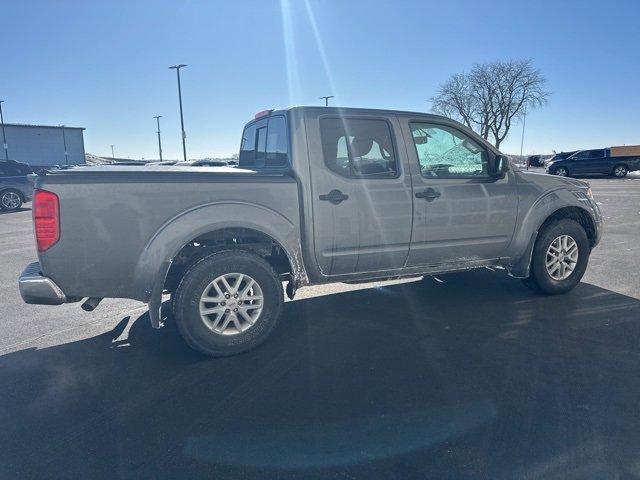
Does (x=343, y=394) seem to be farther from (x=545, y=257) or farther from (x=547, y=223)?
(x=547, y=223)

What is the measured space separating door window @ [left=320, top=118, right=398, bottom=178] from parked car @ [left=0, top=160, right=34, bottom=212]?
14.7m

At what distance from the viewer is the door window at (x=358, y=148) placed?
4.03 metres

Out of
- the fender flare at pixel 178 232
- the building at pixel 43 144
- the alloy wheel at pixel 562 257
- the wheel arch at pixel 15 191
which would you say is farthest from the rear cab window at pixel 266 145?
the building at pixel 43 144

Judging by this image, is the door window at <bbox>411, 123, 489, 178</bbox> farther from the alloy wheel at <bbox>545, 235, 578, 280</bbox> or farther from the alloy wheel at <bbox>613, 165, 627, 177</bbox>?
the alloy wheel at <bbox>613, 165, 627, 177</bbox>

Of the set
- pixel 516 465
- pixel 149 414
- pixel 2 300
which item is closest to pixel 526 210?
pixel 516 465

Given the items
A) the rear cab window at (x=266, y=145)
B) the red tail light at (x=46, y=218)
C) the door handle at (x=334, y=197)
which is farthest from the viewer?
the rear cab window at (x=266, y=145)

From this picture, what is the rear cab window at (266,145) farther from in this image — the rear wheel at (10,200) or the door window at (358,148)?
the rear wheel at (10,200)

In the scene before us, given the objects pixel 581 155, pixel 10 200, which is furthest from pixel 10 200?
pixel 581 155

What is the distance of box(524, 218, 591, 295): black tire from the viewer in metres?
4.90

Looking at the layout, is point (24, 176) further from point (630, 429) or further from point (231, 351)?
point (630, 429)

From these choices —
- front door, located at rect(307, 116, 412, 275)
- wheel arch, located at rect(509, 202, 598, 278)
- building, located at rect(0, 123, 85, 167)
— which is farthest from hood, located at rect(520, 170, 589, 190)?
building, located at rect(0, 123, 85, 167)

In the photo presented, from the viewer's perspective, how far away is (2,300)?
17.4ft

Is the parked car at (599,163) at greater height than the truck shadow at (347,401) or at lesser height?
greater

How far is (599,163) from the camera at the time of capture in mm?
26562
